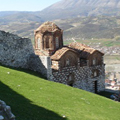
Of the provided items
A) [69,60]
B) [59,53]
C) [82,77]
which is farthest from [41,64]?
[82,77]

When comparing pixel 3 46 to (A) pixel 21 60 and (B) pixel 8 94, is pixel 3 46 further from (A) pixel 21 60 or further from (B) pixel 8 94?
(B) pixel 8 94

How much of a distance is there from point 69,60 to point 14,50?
6298 mm

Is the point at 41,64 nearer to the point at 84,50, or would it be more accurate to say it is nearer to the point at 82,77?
the point at 82,77

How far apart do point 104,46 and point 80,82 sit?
339 feet

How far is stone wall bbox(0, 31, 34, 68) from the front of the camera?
17797 mm

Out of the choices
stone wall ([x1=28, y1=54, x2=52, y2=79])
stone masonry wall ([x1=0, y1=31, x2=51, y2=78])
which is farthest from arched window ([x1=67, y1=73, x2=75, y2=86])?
stone masonry wall ([x1=0, y1=31, x2=51, y2=78])

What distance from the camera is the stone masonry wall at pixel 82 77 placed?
21.2m

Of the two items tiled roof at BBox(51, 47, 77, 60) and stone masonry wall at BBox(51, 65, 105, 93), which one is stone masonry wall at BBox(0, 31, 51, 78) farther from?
tiled roof at BBox(51, 47, 77, 60)

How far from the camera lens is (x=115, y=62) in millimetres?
96938

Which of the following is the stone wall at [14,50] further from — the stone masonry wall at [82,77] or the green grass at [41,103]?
the green grass at [41,103]

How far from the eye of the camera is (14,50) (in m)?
18.8

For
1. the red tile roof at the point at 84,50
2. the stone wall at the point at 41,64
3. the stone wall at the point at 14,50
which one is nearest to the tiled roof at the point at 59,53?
the stone wall at the point at 41,64

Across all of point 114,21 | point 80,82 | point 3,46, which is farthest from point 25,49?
point 114,21

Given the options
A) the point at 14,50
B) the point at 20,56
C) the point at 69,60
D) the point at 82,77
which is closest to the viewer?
the point at 14,50
